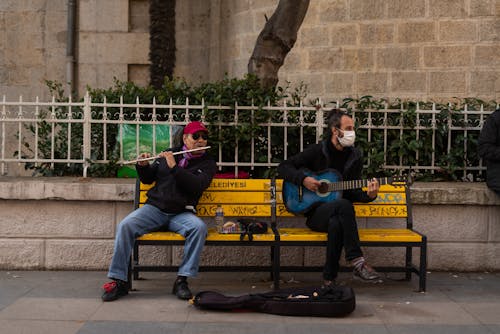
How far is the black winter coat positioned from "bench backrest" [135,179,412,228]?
25cm

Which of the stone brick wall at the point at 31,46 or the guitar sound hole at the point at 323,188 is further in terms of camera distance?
the stone brick wall at the point at 31,46

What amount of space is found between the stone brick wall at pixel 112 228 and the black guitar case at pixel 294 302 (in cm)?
141

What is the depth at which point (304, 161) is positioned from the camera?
623 centimetres

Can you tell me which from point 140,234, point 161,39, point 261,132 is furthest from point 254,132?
point 161,39

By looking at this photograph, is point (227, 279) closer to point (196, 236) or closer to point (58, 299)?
point (196, 236)

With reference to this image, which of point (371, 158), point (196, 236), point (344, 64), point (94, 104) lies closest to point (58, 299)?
point (196, 236)

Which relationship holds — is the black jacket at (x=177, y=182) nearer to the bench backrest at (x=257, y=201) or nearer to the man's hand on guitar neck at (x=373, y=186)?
the bench backrest at (x=257, y=201)

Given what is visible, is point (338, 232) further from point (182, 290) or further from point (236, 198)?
point (182, 290)

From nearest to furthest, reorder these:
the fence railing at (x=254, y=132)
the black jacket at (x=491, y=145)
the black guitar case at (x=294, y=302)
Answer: the black guitar case at (x=294, y=302) → the black jacket at (x=491, y=145) → the fence railing at (x=254, y=132)

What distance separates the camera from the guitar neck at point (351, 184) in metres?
5.80

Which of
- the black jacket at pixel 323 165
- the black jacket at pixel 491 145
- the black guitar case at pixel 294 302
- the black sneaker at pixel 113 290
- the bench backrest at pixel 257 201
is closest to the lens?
the black guitar case at pixel 294 302

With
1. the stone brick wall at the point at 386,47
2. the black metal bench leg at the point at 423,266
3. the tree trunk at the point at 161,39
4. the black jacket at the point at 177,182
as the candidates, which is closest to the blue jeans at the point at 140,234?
the black jacket at the point at 177,182

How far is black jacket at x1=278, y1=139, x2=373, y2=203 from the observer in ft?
20.1

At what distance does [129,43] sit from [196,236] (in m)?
7.85
